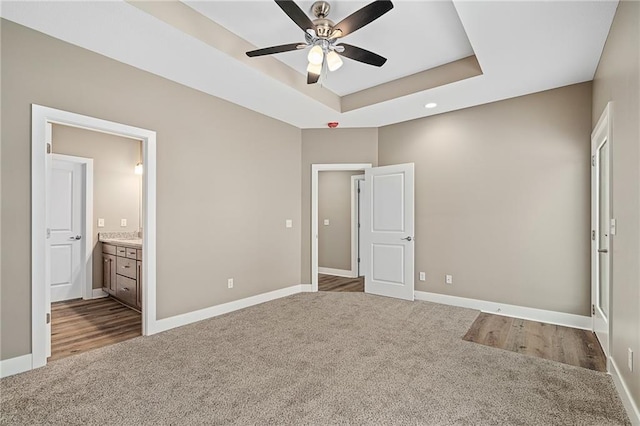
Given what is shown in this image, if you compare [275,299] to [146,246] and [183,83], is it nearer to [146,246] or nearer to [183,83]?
[146,246]

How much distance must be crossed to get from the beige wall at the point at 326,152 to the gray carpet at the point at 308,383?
2102 mm

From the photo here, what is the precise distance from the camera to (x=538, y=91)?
3.94 m

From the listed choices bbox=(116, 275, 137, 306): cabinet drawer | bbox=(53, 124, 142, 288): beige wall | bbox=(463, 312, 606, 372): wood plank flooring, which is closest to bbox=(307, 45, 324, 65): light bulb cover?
bbox=(463, 312, 606, 372): wood plank flooring

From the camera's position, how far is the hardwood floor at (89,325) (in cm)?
318

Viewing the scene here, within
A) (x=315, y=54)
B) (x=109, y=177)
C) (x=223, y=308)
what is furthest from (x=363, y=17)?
(x=109, y=177)

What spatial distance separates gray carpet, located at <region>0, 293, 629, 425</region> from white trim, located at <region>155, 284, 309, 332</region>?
207 millimetres

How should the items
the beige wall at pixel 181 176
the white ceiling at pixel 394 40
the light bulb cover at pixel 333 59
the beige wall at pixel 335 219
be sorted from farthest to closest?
the beige wall at pixel 335 219 < the light bulb cover at pixel 333 59 < the beige wall at pixel 181 176 < the white ceiling at pixel 394 40

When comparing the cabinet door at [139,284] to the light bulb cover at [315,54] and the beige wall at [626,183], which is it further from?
the beige wall at [626,183]

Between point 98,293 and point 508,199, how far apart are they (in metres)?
5.96

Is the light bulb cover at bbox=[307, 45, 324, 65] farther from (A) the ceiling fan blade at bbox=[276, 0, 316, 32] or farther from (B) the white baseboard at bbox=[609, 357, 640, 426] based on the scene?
(B) the white baseboard at bbox=[609, 357, 640, 426]

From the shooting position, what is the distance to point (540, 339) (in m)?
3.34

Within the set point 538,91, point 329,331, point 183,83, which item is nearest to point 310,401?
point 329,331

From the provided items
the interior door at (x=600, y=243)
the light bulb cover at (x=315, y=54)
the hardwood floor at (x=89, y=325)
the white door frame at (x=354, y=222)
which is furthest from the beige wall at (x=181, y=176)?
the interior door at (x=600, y=243)

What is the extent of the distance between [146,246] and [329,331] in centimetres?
212
